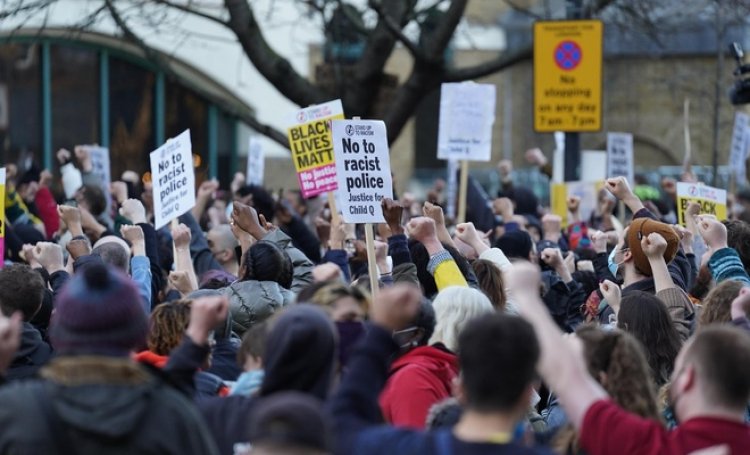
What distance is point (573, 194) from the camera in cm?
1441

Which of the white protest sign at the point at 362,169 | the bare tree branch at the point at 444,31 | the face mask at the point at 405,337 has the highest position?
the bare tree branch at the point at 444,31

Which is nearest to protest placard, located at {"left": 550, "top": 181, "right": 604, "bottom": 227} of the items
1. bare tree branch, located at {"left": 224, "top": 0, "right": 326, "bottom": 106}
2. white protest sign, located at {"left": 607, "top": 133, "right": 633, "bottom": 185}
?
white protest sign, located at {"left": 607, "top": 133, "right": 633, "bottom": 185}

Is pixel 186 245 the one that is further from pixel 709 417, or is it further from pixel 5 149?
pixel 5 149

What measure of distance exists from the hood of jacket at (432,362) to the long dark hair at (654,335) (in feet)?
3.25

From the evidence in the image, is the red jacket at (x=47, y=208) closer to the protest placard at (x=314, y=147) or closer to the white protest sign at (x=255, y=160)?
the white protest sign at (x=255, y=160)

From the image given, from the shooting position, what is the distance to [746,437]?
4.35 meters

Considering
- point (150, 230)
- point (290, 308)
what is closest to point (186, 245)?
point (150, 230)

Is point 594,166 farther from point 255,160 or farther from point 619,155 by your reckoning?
point 255,160

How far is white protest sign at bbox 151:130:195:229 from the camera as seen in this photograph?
372 inches

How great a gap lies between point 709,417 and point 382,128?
404cm

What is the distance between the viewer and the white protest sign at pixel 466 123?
13.7 m

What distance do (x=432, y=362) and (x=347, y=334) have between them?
2.13ft

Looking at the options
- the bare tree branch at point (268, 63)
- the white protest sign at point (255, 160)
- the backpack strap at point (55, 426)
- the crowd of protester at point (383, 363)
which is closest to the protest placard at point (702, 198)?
the crowd of protester at point (383, 363)

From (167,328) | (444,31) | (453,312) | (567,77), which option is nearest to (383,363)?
(453,312)
